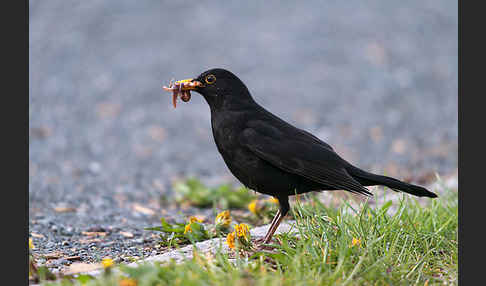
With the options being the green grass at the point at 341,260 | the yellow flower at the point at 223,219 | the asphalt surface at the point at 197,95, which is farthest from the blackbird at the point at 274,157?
the asphalt surface at the point at 197,95

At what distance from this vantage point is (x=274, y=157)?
167 inches

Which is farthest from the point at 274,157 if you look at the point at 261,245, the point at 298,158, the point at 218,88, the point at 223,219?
the point at 223,219

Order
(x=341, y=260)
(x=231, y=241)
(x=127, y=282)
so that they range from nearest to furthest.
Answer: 1. (x=127, y=282)
2. (x=341, y=260)
3. (x=231, y=241)

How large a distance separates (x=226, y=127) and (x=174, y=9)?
9.51m

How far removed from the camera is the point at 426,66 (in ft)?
39.2

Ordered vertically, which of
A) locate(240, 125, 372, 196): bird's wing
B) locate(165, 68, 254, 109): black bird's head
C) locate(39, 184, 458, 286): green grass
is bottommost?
locate(39, 184, 458, 286): green grass

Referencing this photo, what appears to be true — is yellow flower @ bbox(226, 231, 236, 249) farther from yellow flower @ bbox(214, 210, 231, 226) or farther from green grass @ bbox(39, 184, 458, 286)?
yellow flower @ bbox(214, 210, 231, 226)

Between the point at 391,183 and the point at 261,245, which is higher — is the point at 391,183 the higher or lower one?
the higher one

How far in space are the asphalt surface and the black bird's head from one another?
2234mm

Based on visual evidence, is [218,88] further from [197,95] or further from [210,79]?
[197,95]

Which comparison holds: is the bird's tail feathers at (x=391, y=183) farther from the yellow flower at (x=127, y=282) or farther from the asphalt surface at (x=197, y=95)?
the asphalt surface at (x=197, y=95)

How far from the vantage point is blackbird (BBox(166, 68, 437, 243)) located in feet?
13.9

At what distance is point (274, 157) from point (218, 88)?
2.54 ft

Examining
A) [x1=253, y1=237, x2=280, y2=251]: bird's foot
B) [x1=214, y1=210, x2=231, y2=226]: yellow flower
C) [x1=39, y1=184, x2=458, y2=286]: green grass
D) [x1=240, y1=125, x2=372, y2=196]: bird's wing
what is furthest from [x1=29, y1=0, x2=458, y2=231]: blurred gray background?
[x1=39, y1=184, x2=458, y2=286]: green grass
